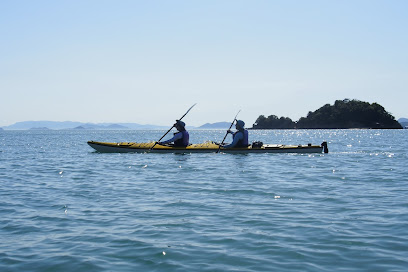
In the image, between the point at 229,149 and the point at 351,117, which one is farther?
the point at 351,117

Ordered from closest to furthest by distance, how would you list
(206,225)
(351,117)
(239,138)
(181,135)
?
1. (206,225)
2. (239,138)
3. (181,135)
4. (351,117)

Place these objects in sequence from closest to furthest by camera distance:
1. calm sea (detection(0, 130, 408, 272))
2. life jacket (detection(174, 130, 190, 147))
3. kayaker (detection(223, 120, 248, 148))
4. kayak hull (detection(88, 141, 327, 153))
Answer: calm sea (detection(0, 130, 408, 272))
kayaker (detection(223, 120, 248, 148))
kayak hull (detection(88, 141, 327, 153))
life jacket (detection(174, 130, 190, 147))

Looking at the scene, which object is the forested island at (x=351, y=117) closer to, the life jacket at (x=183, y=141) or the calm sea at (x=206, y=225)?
the life jacket at (x=183, y=141)

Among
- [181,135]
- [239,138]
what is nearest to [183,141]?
[181,135]

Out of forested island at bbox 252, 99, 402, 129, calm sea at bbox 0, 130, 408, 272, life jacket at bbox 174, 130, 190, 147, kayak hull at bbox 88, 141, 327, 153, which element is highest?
forested island at bbox 252, 99, 402, 129

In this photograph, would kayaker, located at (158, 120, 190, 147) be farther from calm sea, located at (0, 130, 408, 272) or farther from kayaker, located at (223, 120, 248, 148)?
calm sea, located at (0, 130, 408, 272)

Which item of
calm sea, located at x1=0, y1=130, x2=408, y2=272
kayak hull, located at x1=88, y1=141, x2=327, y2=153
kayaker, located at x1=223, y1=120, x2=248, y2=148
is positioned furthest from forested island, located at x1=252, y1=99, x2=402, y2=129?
calm sea, located at x1=0, y1=130, x2=408, y2=272

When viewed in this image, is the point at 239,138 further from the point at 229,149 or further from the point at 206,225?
the point at 206,225

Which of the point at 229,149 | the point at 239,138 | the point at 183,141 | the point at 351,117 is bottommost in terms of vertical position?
the point at 229,149

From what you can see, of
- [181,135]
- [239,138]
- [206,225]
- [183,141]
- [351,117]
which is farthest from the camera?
[351,117]

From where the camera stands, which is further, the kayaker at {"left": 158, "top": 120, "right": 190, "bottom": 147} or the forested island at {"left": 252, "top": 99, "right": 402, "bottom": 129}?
the forested island at {"left": 252, "top": 99, "right": 402, "bottom": 129}

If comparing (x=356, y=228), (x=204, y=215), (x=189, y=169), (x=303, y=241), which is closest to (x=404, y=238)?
(x=356, y=228)

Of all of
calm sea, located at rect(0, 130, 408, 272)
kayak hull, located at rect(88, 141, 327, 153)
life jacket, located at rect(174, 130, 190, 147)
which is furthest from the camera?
life jacket, located at rect(174, 130, 190, 147)

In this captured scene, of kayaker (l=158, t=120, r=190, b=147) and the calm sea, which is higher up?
kayaker (l=158, t=120, r=190, b=147)
